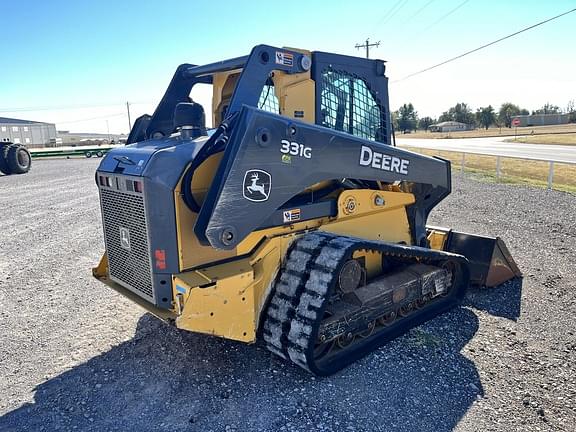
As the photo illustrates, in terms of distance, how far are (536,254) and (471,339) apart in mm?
3399

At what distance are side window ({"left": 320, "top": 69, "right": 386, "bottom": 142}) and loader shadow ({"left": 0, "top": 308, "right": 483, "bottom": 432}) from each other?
87.4 inches

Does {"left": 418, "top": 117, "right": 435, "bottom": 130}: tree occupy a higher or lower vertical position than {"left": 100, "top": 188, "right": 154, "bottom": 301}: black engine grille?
higher

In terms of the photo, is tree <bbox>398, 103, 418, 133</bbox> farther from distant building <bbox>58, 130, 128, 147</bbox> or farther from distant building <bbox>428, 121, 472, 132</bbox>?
distant building <bbox>58, 130, 128, 147</bbox>

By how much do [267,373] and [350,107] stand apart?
278 centimetres

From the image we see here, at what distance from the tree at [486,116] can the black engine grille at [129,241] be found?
103m

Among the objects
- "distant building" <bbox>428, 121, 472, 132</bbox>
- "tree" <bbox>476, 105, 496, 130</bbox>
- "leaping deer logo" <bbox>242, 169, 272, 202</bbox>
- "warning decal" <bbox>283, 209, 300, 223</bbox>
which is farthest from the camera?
"distant building" <bbox>428, 121, 472, 132</bbox>

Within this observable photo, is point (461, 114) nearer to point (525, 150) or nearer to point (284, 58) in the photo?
point (525, 150)

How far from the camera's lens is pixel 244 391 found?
3598mm

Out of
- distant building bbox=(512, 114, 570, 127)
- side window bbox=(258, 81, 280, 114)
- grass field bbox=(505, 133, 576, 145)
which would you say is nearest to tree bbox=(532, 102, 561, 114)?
distant building bbox=(512, 114, 570, 127)

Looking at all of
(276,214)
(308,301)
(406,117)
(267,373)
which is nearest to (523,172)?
(276,214)

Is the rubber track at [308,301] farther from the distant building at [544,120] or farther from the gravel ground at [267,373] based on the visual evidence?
the distant building at [544,120]

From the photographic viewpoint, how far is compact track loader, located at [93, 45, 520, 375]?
343 centimetres

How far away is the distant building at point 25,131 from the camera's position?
78.7 metres

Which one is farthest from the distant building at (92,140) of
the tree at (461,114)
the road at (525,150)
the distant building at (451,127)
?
the tree at (461,114)
